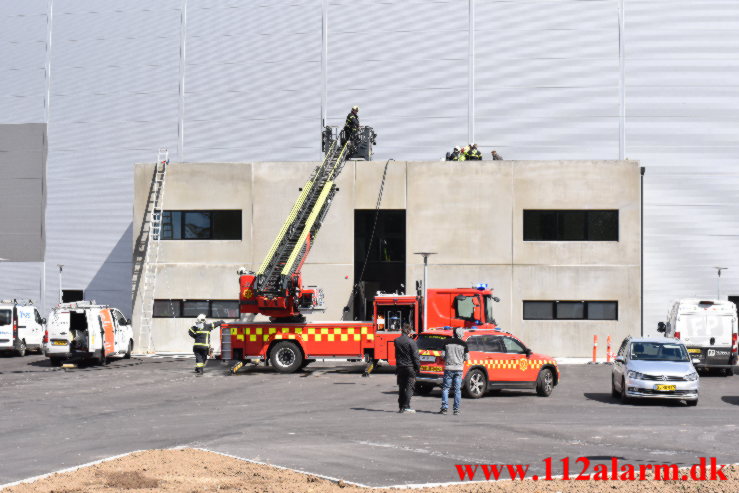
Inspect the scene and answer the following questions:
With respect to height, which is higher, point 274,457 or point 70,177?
point 70,177

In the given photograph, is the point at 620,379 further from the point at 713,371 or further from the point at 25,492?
the point at 25,492

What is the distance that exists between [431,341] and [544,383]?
3.03 meters

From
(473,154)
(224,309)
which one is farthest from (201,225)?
(473,154)

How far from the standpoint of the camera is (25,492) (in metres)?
11.7

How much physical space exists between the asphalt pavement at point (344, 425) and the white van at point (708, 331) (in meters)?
2.06

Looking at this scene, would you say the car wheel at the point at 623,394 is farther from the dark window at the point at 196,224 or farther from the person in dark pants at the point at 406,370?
the dark window at the point at 196,224

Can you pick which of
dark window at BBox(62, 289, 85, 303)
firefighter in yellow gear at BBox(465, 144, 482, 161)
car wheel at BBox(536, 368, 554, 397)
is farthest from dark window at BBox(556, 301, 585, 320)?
dark window at BBox(62, 289, 85, 303)

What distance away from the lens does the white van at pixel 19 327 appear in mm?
38375

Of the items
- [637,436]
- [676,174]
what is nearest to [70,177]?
[676,174]

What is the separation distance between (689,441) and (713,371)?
1858cm

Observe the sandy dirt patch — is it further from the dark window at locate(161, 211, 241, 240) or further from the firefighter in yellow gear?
the dark window at locate(161, 211, 241, 240)

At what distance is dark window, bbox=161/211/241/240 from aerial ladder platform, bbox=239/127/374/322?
579 centimetres

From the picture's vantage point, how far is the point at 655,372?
23.0 meters

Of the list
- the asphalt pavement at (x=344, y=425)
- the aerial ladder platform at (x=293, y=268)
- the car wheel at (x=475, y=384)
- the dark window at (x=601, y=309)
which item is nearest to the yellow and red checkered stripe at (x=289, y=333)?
the aerial ladder platform at (x=293, y=268)
